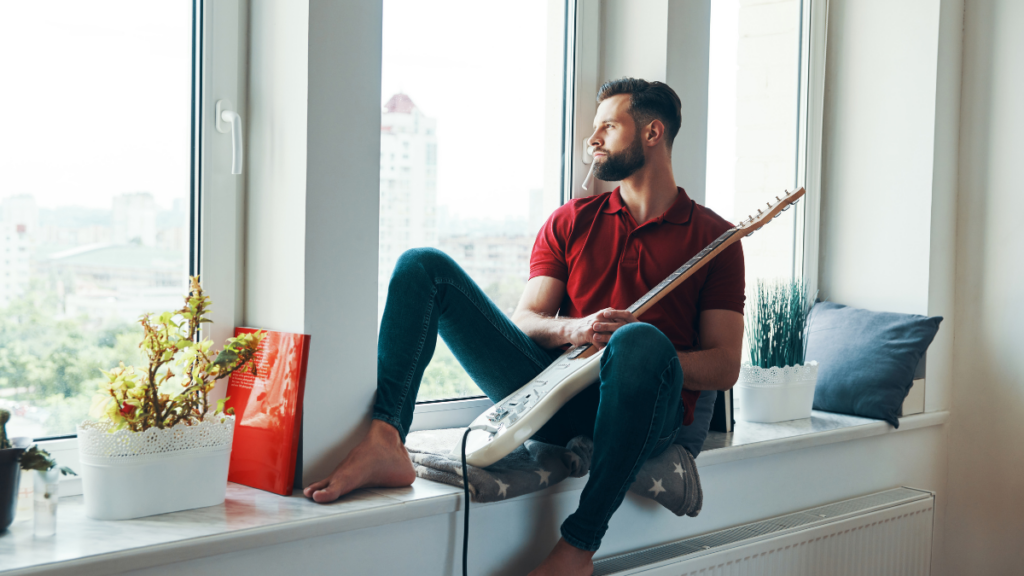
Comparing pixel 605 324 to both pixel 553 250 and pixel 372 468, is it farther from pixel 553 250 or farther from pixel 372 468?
pixel 372 468

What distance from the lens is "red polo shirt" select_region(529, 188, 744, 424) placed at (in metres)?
1.80

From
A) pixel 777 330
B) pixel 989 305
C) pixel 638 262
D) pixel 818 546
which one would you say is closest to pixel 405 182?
pixel 638 262

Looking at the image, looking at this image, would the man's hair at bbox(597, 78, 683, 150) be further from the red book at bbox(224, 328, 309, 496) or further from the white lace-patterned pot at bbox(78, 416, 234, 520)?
the white lace-patterned pot at bbox(78, 416, 234, 520)

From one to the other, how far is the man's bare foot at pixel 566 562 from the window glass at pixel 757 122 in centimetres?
127

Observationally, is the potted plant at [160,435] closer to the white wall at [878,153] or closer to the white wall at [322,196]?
the white wall at [322,196]

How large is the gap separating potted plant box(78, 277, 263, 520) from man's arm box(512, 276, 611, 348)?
639 millimetres

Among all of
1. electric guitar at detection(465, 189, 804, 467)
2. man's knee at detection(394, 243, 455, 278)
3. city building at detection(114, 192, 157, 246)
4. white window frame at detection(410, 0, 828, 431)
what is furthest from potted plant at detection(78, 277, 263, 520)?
white window frame at detection(410, 0, 828, 431)

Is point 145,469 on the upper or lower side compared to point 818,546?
upper

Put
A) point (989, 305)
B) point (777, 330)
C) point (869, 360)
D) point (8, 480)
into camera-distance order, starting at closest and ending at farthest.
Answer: point (8, 480) < point (777, 330) < point (869, 360) < point (989, 305)

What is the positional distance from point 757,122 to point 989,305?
3.02 feet

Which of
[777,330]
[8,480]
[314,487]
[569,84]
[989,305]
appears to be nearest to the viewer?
[8,480]

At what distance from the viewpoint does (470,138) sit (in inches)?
76.7

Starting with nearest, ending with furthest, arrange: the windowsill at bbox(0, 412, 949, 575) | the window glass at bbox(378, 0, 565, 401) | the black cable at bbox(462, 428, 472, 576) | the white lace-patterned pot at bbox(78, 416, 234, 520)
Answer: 1. the windowsill at bbox(0, 412, 949, 575)
2. the white lace-patterned pot at bbox(78, 416, 234, 520)
3. the black cable at bbox(462, 428, 472, 576)
4. the window glass at bbox(378, 0, 565, 401)

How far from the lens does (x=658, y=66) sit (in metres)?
2.10
